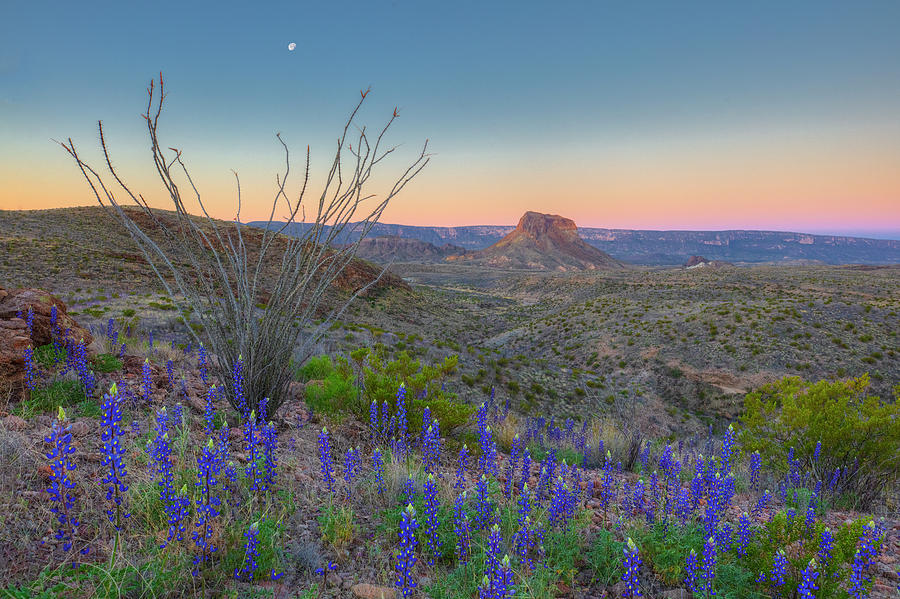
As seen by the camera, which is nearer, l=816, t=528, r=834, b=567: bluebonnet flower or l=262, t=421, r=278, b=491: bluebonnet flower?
l=816, t=528, r=834, b=567: bluebonnet flower

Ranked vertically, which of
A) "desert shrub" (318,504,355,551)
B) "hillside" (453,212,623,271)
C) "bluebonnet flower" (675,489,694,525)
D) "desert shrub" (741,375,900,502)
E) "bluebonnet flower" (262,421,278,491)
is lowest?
"desert shrub" (741,375,900,502)

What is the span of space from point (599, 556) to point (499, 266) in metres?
141

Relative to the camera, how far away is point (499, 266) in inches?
5595

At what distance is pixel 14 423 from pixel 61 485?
6.69 ft

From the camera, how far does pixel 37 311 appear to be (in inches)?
210

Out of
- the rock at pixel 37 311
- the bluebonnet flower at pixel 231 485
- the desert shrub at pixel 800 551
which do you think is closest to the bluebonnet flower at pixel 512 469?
the desert shrub at pixel 800 551

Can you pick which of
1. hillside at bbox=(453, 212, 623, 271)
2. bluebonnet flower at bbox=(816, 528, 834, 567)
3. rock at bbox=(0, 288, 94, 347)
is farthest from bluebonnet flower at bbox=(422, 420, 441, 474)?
hillside at bbox=(453, 212, 623, 271)

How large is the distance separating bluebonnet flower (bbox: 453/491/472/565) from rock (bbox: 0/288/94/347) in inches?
210

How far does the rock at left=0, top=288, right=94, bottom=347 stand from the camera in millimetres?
5177

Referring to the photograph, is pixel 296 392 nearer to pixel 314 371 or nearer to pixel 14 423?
pixel 314 371

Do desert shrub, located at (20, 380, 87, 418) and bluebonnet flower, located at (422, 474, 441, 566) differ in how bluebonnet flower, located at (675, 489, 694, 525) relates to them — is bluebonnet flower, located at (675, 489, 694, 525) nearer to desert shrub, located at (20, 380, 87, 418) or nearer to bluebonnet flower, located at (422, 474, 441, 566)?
bluebonnet flower, located at (422, 474, 441, 566)

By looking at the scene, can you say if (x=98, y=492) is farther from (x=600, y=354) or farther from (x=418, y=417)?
(x=600, y=354)

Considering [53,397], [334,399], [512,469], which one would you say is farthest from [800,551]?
[53,397]

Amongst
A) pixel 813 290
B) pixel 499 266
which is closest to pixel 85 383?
pixel 813 290
